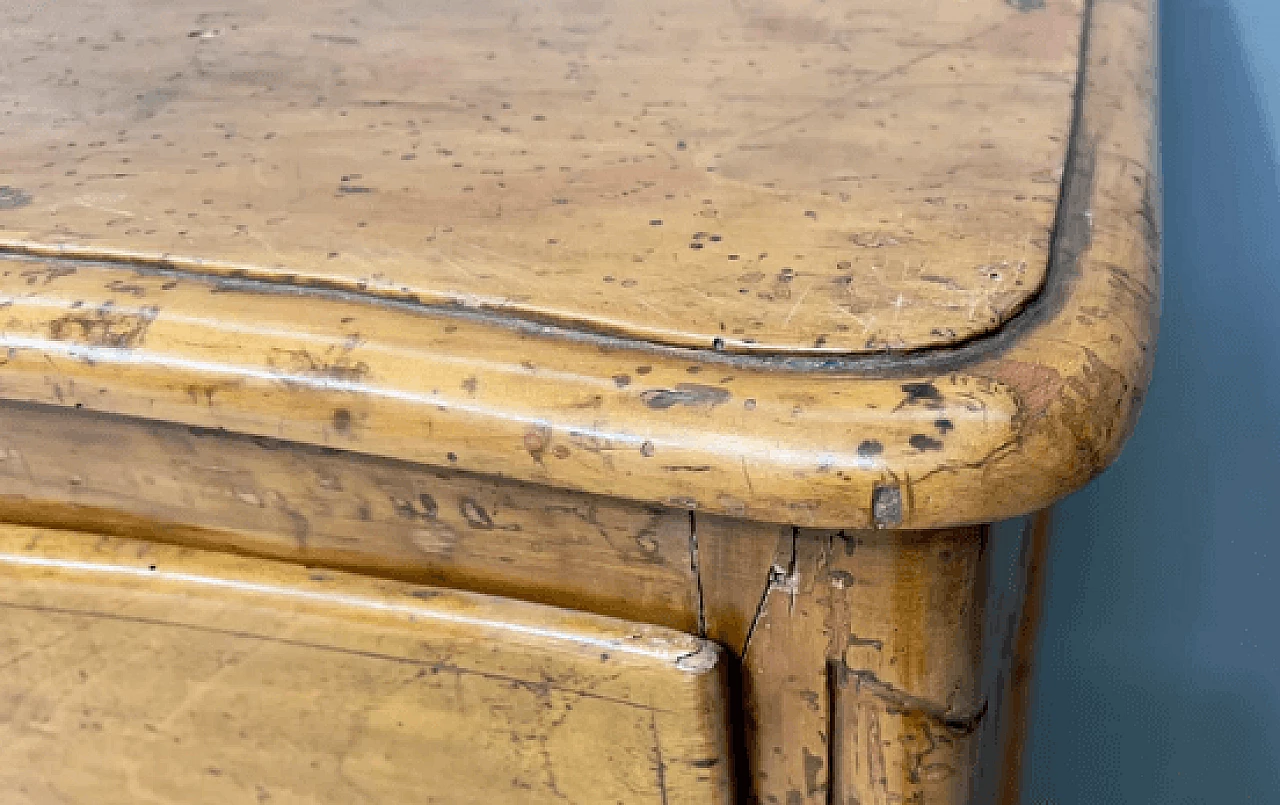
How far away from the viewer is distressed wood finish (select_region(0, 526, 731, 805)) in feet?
1.19

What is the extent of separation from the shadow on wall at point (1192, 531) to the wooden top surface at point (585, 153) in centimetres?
26

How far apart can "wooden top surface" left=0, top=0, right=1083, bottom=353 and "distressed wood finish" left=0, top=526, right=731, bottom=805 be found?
9 centimetres

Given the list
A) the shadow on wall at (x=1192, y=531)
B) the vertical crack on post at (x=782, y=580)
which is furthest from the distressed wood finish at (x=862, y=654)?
the shadow on wall at (x=1192, y=531)

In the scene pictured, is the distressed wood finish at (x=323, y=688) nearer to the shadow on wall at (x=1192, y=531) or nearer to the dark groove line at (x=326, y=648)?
the dark groove line at (x=326, y=648)

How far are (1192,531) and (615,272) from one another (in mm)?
643

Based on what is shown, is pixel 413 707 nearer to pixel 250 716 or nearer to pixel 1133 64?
pixel 250 716

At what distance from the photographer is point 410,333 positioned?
1.14ft

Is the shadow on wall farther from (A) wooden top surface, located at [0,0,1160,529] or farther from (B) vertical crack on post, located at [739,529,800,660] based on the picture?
(B) vertical crack on post, located at [739,529,800,660]

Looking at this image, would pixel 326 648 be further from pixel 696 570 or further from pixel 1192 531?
pixel 1192 531

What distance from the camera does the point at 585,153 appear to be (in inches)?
17.9

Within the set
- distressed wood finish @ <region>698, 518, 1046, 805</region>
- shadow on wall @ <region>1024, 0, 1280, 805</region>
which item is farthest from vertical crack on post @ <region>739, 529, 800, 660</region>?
shadow on wall @ <region>1024, 0, 1280, 805</region>

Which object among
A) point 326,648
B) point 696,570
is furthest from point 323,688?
point 696,570

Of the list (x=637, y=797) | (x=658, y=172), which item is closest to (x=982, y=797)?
(x=637, y=797)

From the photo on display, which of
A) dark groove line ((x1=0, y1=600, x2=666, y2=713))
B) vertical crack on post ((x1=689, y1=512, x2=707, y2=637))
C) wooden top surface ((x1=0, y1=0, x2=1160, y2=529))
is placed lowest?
dark groove line ((x1=0, y1=600, x2=666, y2=713))
